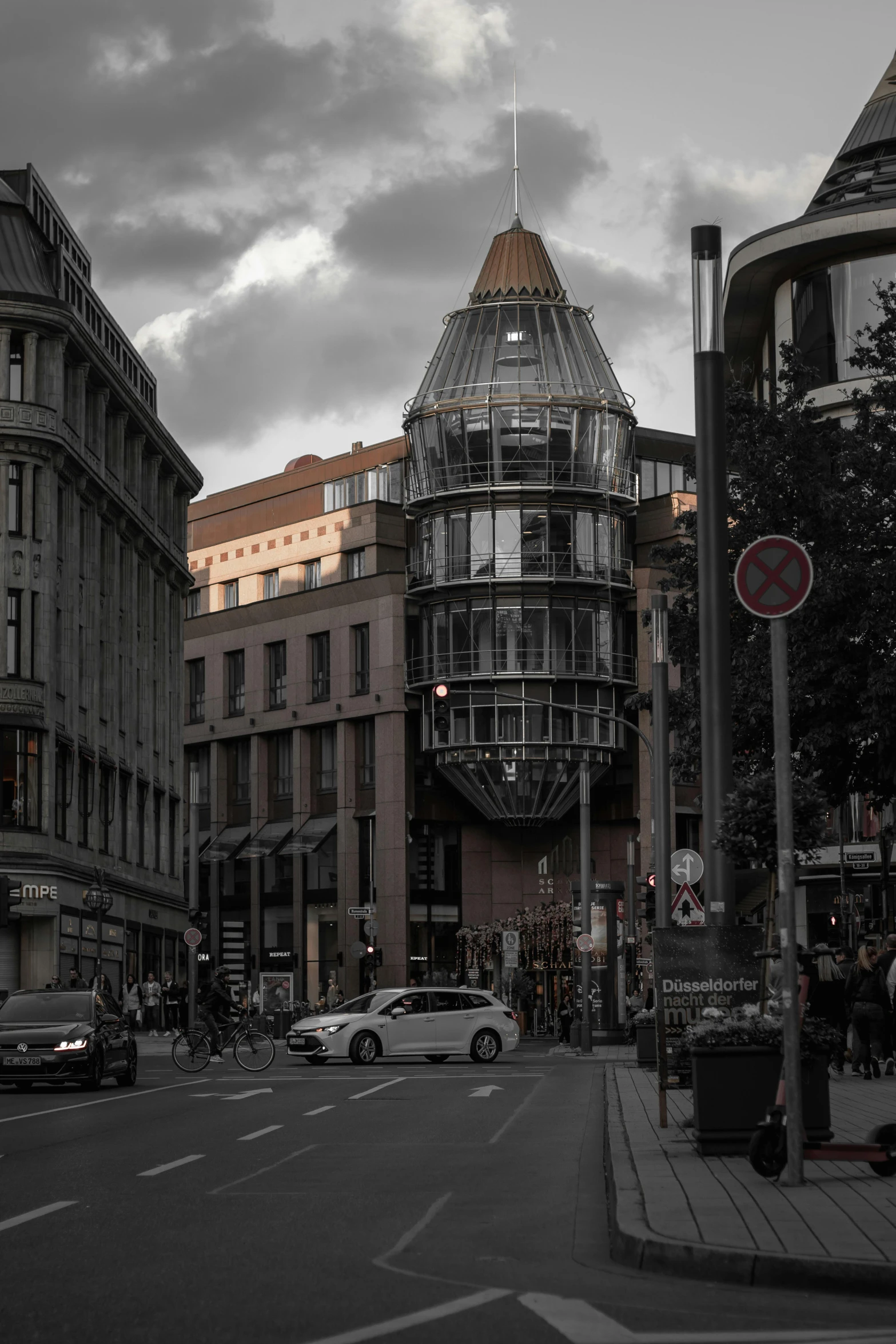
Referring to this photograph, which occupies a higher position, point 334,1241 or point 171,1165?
point 334,1241

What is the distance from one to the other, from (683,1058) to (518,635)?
5845 centimetres

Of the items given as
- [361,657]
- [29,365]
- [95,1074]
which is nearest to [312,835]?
[361,657]

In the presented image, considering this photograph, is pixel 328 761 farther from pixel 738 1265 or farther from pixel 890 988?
pixel 738 1265

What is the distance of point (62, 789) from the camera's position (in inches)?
2180

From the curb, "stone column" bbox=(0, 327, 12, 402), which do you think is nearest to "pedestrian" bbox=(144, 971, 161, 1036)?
"stone column" bbox=(0, 327, 12, 402)

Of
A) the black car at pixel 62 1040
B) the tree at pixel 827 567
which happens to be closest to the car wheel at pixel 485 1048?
the black car at pixel 62 1040

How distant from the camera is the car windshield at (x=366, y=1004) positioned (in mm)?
38156

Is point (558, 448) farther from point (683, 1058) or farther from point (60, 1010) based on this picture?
point (683, 1058)

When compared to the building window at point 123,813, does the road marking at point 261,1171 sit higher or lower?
lower

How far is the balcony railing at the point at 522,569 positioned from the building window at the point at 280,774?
12.2 m

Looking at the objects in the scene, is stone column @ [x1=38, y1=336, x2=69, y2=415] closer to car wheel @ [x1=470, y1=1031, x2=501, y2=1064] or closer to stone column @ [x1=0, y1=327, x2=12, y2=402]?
stone column @ [x1=0, y1=327, x2=12, y2=402]

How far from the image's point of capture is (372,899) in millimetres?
81062

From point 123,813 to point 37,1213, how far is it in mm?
53170

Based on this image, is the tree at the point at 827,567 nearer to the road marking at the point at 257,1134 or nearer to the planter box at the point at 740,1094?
the road marking at the point at 257,1134
